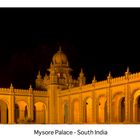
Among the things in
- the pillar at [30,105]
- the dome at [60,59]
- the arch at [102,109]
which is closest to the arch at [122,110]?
the arch at [102,109]

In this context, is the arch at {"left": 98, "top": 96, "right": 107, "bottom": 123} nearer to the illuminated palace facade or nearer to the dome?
the illuminated palace facade

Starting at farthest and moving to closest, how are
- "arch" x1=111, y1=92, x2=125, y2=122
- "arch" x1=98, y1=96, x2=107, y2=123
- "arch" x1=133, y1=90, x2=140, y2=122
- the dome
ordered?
the dome, "arch" x1=98, y1=96, x2=107, y2=123, "arch" x1=111, y1=92, x2=125, y2=122, "arch" x1=133, y1=90, x2=140, y2=122

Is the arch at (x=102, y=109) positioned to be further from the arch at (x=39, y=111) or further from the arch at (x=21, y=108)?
the arch at (x=21, y=108)

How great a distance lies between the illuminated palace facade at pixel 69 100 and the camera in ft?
104

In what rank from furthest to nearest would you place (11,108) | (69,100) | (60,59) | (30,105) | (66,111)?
(60,59), (30,105), (66,111), (69,100), (11,108)

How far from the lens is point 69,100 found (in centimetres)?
3959

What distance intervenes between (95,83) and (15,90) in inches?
373

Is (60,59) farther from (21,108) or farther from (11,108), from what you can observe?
(11,108)

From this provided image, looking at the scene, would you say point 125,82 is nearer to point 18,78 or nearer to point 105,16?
point 105,16

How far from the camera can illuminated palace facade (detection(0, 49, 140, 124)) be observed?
31.8 metres

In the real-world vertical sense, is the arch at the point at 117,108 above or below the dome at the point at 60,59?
below

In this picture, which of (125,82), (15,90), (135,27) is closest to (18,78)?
(15,90)

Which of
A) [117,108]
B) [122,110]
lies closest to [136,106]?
[117,108]

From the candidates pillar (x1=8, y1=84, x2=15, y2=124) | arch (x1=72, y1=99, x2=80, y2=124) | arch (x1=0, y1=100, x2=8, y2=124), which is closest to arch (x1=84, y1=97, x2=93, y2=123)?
arch (x1=72, y1=99, x2=80, y2=124)
